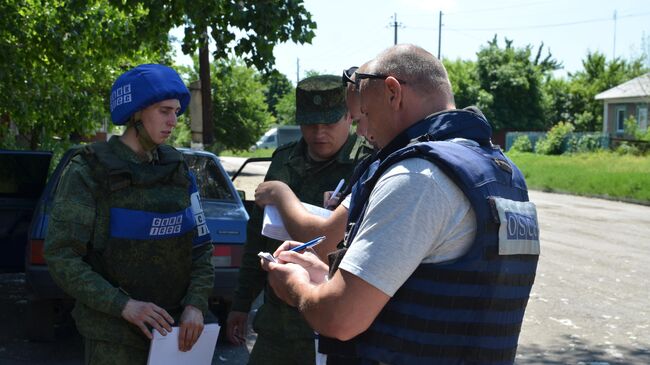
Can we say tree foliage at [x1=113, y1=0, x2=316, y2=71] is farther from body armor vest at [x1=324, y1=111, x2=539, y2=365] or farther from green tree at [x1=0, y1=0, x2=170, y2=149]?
body armor vest at [x1=324, y1=111, x2=539, y2=365]

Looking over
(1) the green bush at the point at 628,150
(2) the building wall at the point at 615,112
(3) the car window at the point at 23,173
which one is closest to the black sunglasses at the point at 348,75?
(3) the car window at the point at 23,173

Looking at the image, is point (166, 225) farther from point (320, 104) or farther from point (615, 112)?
point (615, 112)


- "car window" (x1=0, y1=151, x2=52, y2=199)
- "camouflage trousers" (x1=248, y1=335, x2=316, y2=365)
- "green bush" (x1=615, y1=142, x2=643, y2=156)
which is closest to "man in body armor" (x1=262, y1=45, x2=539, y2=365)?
"camouflage trousers" (x1=248, y1=335, x2=316, y2=365)

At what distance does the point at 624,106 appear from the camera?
162ft

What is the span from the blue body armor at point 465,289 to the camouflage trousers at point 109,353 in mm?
1122

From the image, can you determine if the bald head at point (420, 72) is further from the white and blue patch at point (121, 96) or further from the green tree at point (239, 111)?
the green tree at point (239, 111)

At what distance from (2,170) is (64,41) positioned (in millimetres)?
A: 4016

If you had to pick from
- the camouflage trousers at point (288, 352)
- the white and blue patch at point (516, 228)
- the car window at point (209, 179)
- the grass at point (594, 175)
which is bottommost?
the grass at point (594, 175)

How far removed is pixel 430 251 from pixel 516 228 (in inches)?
9.0

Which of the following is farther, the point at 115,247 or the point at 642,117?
the point at 642,117

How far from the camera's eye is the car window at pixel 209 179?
22.2 ft

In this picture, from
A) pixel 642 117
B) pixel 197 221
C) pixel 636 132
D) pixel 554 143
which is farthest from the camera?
pixel 642 117

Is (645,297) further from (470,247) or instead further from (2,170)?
(470,247)

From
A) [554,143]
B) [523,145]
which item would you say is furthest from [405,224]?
[523,145]
